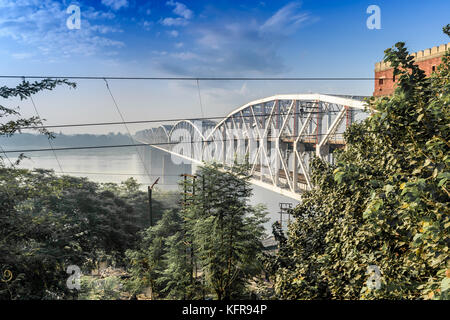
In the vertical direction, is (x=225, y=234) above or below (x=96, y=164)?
below

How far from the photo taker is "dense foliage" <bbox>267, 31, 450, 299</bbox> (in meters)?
2.45

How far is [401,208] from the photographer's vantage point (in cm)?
288

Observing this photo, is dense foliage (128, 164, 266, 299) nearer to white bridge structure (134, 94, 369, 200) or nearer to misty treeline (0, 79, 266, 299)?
misty treeline (0, 79, 266, 299)

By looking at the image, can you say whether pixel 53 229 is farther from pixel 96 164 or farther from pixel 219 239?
pixel 96 164

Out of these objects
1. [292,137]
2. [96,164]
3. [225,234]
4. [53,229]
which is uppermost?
[292,137]

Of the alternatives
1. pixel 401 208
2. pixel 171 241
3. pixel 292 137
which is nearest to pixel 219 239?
pixel 171 241

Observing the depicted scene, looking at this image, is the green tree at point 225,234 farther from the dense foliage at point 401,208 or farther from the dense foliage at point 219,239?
the dense foliage at point 401,208

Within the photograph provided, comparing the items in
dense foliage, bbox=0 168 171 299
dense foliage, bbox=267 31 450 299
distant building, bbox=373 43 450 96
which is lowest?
dense foliage, bbox=0 168 171 299

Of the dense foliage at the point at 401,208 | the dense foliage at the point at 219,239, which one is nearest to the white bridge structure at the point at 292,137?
the dense foliage at the point at 219,239

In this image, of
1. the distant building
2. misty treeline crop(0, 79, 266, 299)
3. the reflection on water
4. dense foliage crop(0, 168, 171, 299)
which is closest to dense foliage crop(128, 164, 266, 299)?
misty treeline crop(0, 79, 266, 299)

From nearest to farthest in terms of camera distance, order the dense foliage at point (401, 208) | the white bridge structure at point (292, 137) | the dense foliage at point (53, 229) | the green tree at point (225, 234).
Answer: the dense foliage at point (401, 208)
the dense foliage at point (53, 229)
the green tree at point (225, 234)
the white bridge structure at point (292, 137)

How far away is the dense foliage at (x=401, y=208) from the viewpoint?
2451 millimetres
